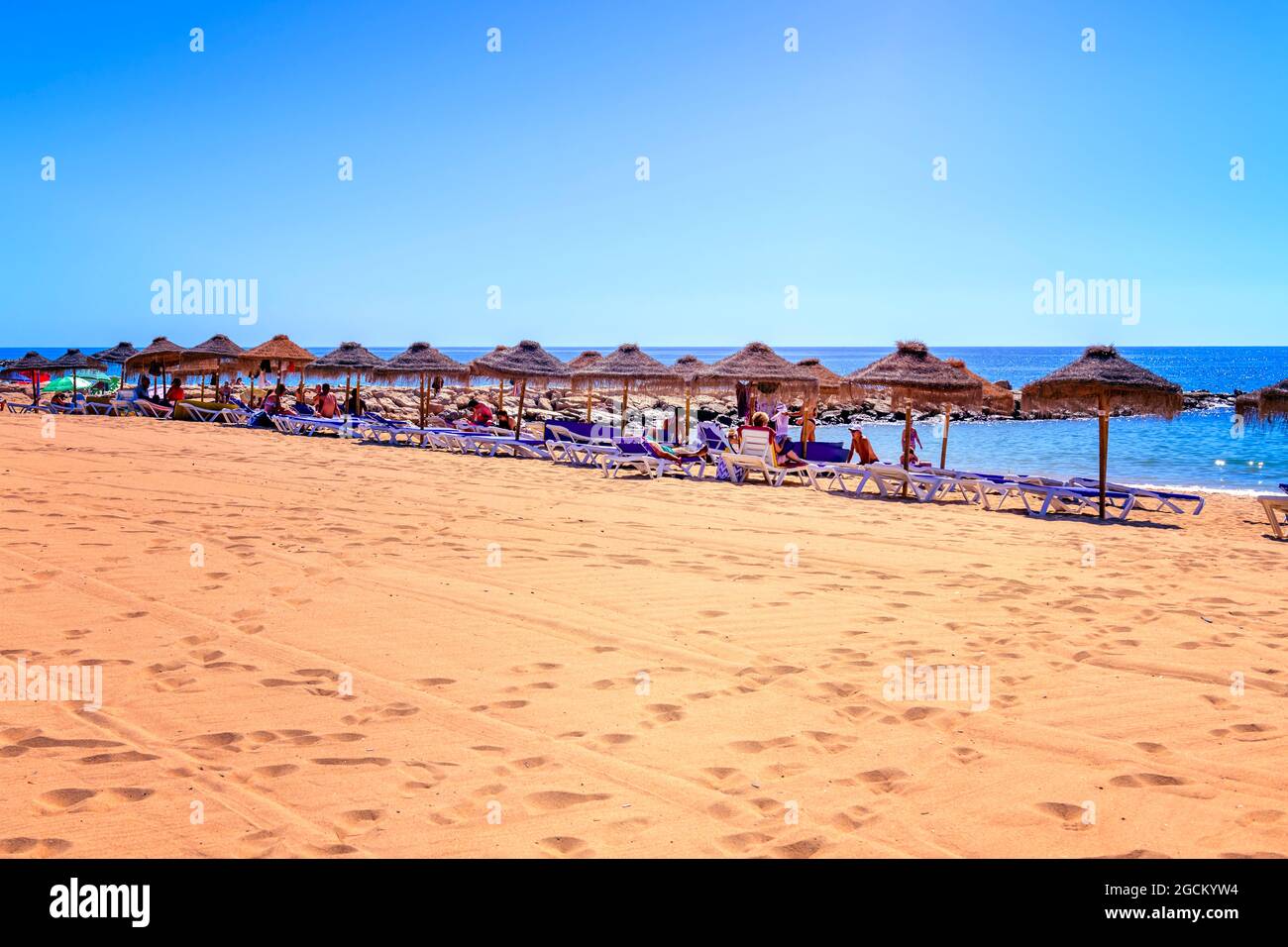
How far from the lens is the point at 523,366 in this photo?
1739 cm

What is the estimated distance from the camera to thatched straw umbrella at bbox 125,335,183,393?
23.8 meters

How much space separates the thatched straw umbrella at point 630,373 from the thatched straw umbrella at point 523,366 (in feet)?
1.98

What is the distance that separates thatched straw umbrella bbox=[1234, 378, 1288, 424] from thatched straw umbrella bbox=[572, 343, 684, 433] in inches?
357

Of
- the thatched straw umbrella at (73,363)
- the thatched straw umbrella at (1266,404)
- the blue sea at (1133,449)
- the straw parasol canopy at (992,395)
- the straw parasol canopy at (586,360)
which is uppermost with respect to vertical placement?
the thatched straw umbrella at (73,363)

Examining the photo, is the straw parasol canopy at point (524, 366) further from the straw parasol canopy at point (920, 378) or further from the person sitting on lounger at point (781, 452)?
the straw parasol canopy at point (920, 378)

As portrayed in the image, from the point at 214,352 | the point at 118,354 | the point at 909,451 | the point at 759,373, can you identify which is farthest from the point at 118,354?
the point at 909,451

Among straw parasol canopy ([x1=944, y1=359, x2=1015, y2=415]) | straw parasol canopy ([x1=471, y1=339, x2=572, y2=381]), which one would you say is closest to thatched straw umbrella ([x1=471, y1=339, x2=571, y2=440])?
straw parasol canopy ([x1=471, y1=339, x2=572, y2=381])

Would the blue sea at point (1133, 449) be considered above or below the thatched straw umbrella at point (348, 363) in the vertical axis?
below

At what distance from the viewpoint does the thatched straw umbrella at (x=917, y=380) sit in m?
12.7

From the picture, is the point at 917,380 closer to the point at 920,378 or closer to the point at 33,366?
the point at 920,378

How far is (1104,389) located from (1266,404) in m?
1.71

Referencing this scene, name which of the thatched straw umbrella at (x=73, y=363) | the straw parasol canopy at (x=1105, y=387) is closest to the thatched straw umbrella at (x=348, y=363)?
the thatched straw umbrella at (x=73, y=363)

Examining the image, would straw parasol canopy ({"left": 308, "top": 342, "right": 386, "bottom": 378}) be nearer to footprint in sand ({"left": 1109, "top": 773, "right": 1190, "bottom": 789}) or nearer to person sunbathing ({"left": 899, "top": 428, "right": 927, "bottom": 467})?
person sunbathing ({"left": 899, "top": 428, "right": 927, "bottom": 467})
